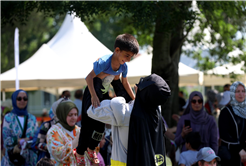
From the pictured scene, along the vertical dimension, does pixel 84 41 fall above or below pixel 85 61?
above

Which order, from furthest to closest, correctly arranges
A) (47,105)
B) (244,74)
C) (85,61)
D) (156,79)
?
1. (47,105)
2. (244,74)
3. (85,61)
4. (156,79)

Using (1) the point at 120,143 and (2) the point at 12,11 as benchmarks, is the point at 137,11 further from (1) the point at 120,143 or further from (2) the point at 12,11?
(1) the point at 120,143

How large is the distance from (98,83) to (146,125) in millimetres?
913

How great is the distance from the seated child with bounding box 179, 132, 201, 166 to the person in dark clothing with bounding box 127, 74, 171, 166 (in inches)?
86.8

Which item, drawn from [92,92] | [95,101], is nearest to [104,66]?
[92,92]

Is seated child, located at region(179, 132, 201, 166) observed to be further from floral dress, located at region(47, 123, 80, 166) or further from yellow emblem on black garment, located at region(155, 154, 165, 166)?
yellow emblem on black garment, located at region(155, 154, 165, 166)

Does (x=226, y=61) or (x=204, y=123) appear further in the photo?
(x=226, y=61)

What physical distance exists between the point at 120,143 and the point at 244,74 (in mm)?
8686

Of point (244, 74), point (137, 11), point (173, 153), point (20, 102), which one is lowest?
point (173, 153)

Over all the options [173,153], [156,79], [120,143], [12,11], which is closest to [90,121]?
[120,143]

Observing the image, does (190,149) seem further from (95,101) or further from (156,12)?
(95,101)

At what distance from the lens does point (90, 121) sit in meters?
3.36

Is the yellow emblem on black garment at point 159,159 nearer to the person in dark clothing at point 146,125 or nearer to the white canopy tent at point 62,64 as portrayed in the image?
the person in dark clothing at point 146,125

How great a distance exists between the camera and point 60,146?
4.10 metres
